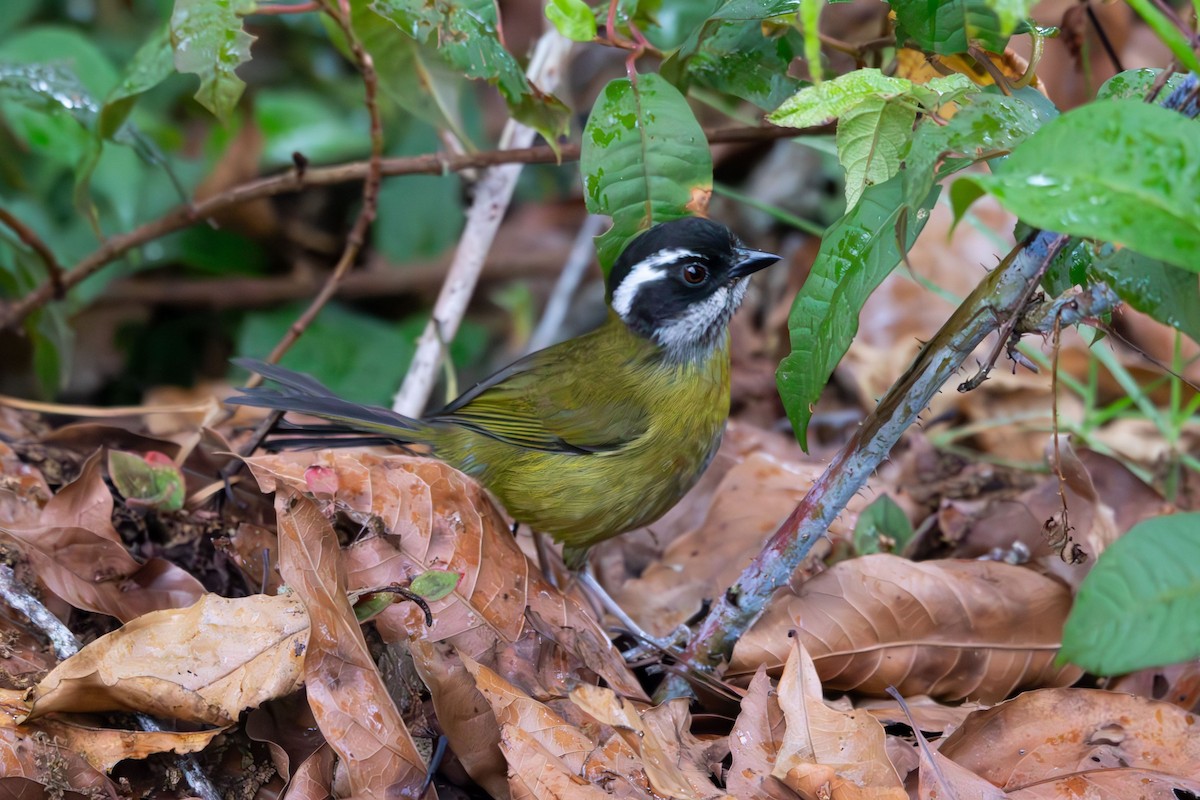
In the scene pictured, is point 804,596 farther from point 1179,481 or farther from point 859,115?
point 1179,481

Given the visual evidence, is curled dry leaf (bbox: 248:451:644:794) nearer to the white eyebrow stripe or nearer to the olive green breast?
the olive green breast

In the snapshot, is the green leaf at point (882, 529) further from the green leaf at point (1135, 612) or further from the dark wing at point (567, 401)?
the green leaf at point (1135, 612)

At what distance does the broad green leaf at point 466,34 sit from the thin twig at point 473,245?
1.03 metres

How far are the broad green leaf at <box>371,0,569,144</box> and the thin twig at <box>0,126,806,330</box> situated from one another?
1.75ft

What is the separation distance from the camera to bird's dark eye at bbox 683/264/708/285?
141 inches

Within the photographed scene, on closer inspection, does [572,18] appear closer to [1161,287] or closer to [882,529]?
[1161,287]

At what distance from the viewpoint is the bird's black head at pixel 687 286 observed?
3455 mm

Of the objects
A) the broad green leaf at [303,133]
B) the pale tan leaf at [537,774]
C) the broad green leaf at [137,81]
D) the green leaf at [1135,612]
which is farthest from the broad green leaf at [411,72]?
the green leaf at [1135,612]

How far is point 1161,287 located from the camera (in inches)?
79.6

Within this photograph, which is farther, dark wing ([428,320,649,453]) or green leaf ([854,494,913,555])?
dark wing ([428,320,649,453])

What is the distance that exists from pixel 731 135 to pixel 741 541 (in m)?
1.32

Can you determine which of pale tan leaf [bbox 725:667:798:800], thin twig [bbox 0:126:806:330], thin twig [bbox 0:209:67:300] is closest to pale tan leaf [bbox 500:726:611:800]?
pale tan leaf [bbox 725:667:798:800]

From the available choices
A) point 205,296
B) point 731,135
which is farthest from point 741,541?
point 205,296

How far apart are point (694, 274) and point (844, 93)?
59.0 inches
